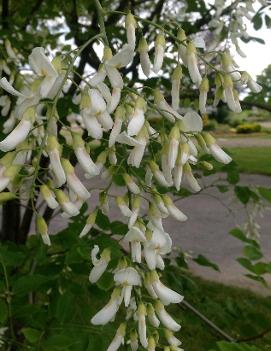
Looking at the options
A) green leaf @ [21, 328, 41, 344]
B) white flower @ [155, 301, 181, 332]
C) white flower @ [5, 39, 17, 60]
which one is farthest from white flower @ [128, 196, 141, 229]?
white flower @ [5, 39, 17, 60]

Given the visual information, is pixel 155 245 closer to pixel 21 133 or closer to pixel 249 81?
pixel 21 133

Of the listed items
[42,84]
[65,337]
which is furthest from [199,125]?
[65,337]

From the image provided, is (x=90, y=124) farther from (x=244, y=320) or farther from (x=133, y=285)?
(x=244, y=320)

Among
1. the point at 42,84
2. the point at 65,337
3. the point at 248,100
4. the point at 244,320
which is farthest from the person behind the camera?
the point at 248,100

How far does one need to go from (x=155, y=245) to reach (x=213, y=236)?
6549mm

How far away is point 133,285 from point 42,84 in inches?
18.2

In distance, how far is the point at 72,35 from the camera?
9.63 feet

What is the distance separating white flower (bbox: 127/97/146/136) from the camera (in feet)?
3.28

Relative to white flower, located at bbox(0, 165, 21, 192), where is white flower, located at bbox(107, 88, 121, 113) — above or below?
above

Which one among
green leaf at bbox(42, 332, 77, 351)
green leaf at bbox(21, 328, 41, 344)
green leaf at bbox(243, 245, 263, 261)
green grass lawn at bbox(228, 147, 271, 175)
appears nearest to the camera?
green leaf at bbox(42, 332, 77, 351)

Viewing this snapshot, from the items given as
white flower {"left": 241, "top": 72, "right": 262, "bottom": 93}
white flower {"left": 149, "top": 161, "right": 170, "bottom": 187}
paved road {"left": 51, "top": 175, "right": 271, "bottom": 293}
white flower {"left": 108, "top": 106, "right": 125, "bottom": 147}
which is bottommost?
paved road {"left": 51, "top": 175, "right": 271, "bottom": 293}

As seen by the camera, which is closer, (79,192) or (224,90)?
(79,192)

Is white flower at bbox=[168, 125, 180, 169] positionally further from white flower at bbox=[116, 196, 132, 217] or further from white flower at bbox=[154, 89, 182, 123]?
white flower at bbox=[116, 196, 132, 217]

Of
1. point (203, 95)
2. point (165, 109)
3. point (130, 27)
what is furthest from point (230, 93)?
point (130, 27)
